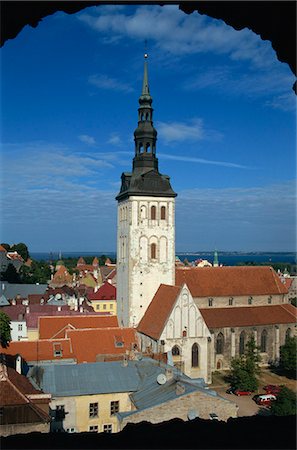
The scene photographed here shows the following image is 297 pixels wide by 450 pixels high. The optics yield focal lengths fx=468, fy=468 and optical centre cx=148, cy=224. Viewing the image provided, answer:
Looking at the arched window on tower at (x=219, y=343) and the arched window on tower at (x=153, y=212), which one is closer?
the arched window on tower at (x=153, y=212)

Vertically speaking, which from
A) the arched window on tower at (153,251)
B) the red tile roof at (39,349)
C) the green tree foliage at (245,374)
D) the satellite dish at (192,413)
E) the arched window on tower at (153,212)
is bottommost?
the green tree foliage at (245,374)

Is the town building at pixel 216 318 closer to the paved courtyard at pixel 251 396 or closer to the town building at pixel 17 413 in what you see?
the paved courtyard at pixel 251 396

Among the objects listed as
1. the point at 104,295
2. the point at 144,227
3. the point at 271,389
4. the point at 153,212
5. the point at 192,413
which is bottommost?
the point at 271,389

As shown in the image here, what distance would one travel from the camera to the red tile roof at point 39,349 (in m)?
27.0

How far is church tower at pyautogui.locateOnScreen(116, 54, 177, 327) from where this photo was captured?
3688 cm

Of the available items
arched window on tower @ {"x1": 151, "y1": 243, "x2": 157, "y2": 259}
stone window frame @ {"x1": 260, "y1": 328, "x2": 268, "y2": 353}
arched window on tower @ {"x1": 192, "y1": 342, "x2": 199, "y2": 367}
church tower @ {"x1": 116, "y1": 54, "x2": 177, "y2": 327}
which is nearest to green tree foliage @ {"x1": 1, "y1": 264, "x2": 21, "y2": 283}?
church tower @ {"x1": 116, "y1": 54, "x2": 177, "y2": 327}

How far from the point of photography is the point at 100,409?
20531mm

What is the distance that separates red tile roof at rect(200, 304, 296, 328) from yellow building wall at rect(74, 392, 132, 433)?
18.0m

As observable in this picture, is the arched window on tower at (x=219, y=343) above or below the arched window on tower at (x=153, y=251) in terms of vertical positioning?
below

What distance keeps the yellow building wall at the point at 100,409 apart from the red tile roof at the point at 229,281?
62.6 feet

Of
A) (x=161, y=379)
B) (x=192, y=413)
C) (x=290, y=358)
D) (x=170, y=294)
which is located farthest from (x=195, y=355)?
(x=192, y=413)

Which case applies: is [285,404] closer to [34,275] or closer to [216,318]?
[216,318]

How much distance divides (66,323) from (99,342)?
4.53m

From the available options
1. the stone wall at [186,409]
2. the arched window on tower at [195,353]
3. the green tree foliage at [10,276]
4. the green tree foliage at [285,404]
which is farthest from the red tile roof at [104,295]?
the stone wall at [186,409]
